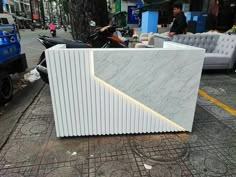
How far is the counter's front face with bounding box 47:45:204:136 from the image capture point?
2.17m

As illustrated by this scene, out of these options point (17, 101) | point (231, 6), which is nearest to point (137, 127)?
point (17, 101)

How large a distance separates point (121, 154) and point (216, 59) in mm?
4480

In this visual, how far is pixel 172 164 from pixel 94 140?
1.07 metres

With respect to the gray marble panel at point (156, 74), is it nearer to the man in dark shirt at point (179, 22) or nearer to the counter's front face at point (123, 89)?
the counter's front face at point (123, 89)

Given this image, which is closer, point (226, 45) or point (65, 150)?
point (65, 150)

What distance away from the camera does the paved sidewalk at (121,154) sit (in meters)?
2.04

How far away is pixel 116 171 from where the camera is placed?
2039mm

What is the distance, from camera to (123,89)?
233 cm

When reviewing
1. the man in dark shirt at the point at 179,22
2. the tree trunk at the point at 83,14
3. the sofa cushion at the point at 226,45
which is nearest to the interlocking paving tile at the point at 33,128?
the tree trunk at the point at 83,14

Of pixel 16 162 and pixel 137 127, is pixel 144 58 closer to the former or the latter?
pixel 137 127

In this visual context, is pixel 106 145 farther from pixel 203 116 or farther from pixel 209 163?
pixel 203 116

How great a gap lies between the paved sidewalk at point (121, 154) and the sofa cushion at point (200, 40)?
3.51m

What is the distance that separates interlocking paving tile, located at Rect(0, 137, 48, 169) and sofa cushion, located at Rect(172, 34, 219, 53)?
489 centimetres

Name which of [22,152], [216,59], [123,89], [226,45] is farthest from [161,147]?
[226,45]
